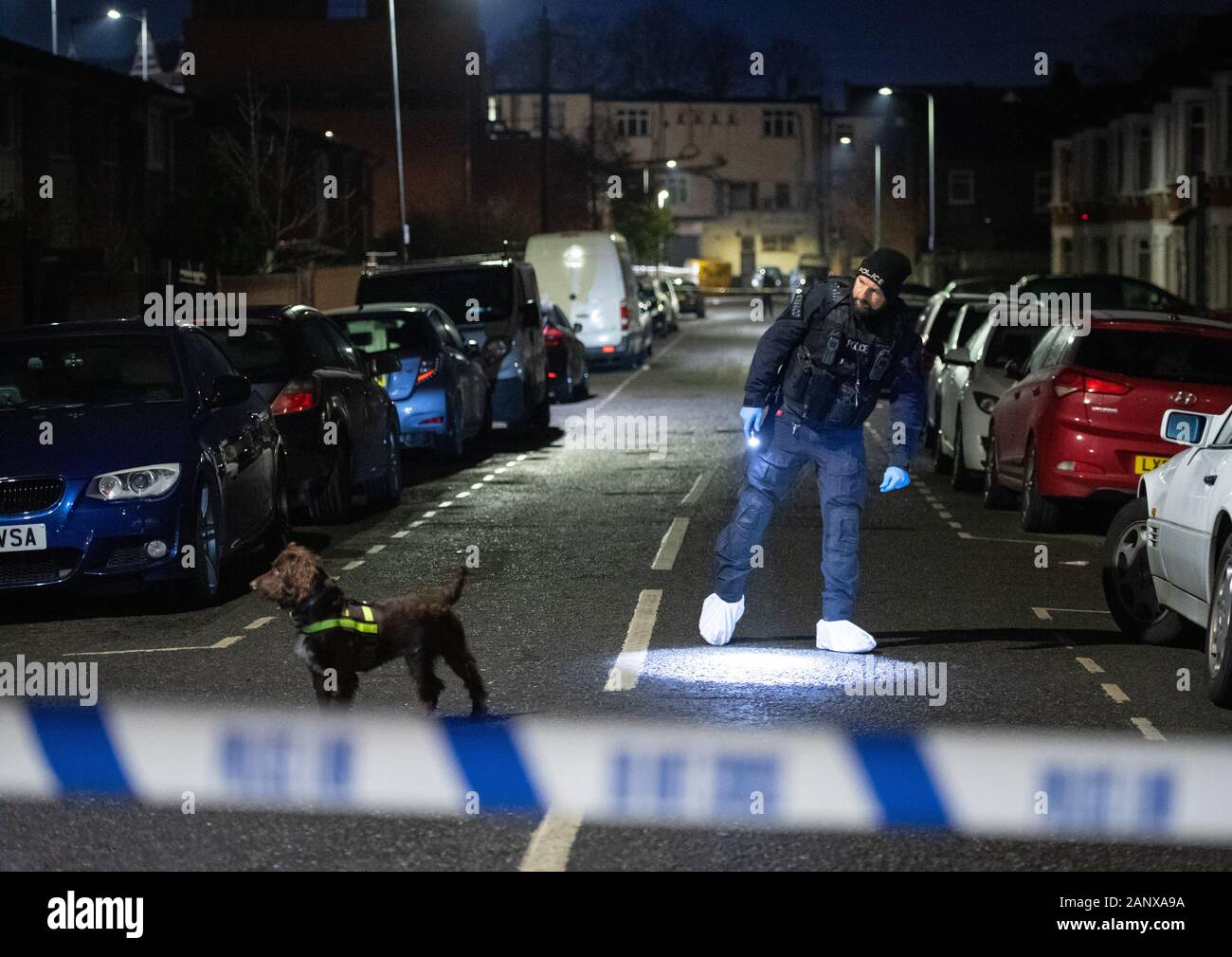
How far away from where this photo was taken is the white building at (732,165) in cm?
12438

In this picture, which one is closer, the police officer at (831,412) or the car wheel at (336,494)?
the police officer at (831,412)

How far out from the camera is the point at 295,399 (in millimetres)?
14719

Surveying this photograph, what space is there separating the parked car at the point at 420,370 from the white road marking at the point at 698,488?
2.45 m

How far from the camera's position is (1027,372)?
15.8 m

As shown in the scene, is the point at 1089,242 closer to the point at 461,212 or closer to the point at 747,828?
the point at 461,212

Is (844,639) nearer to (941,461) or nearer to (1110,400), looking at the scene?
(1110,400)

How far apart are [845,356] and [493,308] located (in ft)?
48.9

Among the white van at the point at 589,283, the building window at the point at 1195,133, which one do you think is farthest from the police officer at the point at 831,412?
the building window at the point at 1195,133

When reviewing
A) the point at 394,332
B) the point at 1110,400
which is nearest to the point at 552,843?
the point at 1110,400

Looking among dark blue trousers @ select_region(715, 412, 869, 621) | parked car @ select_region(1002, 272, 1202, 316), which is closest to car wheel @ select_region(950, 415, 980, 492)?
dark blue trousers @ select_region(715, 412, 869, 621)

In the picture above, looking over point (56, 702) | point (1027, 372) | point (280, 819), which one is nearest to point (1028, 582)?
point (1027, 372)

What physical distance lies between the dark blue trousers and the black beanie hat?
2.35ft

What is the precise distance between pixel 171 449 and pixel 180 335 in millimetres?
1377

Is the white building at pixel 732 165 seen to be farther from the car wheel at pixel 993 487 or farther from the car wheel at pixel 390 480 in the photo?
the car wheel at pixel 993 487
